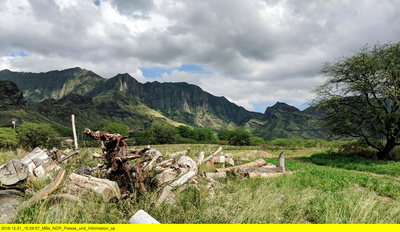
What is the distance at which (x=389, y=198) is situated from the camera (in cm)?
832

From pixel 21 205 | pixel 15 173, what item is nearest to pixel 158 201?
pixel 21 205

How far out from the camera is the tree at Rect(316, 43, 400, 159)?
62.4ft

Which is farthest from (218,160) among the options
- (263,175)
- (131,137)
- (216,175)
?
(131,137)

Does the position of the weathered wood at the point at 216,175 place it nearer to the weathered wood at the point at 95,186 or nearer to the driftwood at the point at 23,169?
the weathered wood at the point at 95,186

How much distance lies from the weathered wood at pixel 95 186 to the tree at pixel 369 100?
862 inches

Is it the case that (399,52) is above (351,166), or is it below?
above

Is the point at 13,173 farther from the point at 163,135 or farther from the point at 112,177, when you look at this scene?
the point at 163,135

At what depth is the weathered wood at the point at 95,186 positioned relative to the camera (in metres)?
5.60

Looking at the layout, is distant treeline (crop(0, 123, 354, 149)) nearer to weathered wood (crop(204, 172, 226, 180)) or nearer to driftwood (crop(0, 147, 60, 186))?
driftwood (crop(0, 147, 60, 186))

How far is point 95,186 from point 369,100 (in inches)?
1007
